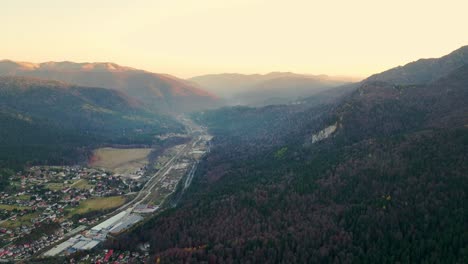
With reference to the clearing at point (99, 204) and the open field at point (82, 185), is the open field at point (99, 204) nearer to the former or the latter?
the clearing at point (99, 204)

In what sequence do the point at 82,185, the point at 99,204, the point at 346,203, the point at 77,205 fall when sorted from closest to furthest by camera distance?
the point at 346,203
the point at 77,205
the point at 99,204
the point at 82,185

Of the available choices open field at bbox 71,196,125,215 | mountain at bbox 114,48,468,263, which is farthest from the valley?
mountain at bbox 114,48,468,263

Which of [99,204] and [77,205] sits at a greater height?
[77,205]

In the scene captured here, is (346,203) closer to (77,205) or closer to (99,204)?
(99,204)

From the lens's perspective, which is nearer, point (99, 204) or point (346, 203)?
point (346, 203)

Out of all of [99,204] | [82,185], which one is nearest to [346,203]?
[99,204]

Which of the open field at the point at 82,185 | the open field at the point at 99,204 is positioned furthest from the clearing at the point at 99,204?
the open field at the point at 82,185
